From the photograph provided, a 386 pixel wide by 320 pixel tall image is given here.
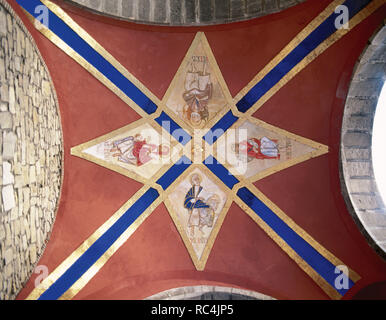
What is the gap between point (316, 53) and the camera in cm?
529

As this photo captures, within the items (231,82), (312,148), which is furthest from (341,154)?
(231,82)

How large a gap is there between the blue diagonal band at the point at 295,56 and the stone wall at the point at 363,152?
0.69m

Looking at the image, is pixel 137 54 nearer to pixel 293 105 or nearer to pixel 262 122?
pixel 262 122

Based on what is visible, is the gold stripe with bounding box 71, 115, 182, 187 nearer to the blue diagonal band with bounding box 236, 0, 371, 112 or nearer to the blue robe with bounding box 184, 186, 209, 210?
the blue robe with bounding box 184, 186, 209, 210

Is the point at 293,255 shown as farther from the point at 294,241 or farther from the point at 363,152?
the point at 363,152

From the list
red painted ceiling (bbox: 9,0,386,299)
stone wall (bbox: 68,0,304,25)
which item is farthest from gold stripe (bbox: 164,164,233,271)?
stone wall (bbox: 68,0,304,25)

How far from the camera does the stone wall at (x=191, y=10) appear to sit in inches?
205

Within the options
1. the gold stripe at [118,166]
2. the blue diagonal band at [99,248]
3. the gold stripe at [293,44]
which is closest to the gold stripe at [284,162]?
the gold stripe at [293,44]

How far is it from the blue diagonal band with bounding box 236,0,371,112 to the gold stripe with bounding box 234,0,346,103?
35mm

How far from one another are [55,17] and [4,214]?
2.98 meters

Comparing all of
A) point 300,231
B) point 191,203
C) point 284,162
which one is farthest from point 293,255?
point 191,203

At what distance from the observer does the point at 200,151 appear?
18.7 feet

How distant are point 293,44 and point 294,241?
3.02m

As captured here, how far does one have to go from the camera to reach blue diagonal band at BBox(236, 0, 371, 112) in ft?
16.3
